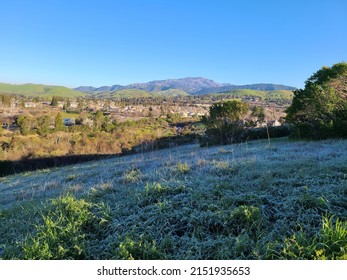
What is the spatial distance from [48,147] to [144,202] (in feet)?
105

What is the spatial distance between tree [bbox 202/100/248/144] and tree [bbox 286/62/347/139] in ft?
15.6

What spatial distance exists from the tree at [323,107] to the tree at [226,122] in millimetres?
4768

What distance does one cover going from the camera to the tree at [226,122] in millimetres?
19000

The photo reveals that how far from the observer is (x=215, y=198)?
396cm

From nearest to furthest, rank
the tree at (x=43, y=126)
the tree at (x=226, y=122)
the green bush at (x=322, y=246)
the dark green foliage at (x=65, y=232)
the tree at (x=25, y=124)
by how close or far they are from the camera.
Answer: the green bush at (x=322, y=246)
the dark green foliage at (x=65, y=232)
the tree at (x=226, y=122)
the tree at (x=43, y=126)
the tree at (x=25, y=124)

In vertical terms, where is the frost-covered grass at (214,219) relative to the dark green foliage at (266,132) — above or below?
below

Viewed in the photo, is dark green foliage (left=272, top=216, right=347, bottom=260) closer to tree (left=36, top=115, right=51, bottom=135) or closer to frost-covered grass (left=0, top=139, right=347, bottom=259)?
frost-covered grass (left=0, top=139, right=347, bottom=259)

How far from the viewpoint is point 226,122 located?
64.4 feet

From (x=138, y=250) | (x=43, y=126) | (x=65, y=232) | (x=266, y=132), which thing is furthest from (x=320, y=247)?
(x=43, y=126)

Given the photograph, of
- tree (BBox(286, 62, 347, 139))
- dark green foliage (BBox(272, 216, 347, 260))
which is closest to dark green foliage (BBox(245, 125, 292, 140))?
tree (BBox(286, 62, 347, 139))

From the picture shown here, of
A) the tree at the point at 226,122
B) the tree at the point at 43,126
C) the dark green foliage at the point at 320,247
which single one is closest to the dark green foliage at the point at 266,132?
the tree at the point at 226,122

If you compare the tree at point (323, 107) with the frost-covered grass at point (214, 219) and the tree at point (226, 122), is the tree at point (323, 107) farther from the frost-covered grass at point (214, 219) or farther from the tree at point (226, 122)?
the frost-covered grass at point (214, 219)

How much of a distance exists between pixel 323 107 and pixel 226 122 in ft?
24.4
